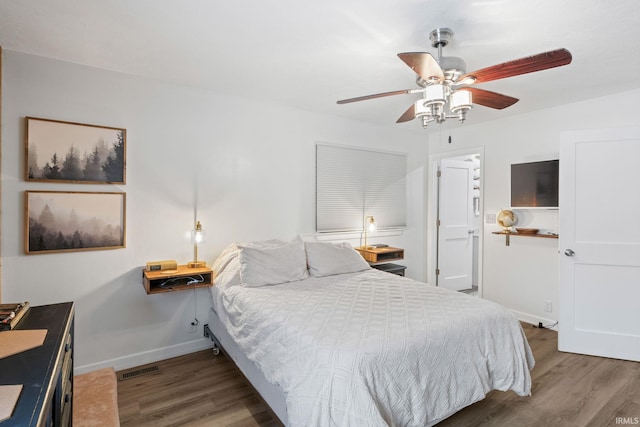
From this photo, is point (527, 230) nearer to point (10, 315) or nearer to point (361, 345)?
point (361, 345)

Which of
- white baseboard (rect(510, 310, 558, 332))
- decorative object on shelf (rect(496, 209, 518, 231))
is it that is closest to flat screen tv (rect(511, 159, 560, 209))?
decorative object on shelf (rect(496, 209, 518, 231))

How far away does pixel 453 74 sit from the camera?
2.02m

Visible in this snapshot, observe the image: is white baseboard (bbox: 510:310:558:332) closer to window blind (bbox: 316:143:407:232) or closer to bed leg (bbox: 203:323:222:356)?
window blind (bbox: 316:143:407:232)

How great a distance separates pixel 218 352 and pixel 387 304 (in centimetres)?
176

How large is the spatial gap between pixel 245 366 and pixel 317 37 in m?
2.37

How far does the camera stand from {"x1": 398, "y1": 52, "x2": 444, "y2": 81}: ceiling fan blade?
1675 mm

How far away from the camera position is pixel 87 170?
264 cm

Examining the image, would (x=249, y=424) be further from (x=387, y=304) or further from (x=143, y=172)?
(x=143, y=172)

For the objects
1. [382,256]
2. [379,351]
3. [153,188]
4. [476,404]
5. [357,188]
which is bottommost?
[476,404]

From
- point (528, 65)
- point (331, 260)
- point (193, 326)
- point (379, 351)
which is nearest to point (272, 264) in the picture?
point (331, 260)

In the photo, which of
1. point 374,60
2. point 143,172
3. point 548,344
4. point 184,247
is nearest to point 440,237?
point 548,344

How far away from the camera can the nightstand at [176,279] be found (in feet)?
8.80

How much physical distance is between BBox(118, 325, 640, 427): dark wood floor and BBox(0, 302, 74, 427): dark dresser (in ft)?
2.91

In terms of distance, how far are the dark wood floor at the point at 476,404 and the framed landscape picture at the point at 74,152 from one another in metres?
1.70
